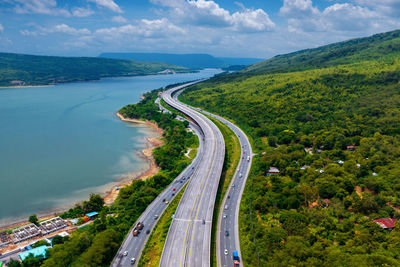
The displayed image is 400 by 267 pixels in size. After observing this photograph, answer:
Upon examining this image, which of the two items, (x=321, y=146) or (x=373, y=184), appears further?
(x=321, y=146)

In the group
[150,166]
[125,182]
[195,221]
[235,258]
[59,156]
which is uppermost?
[59,156]

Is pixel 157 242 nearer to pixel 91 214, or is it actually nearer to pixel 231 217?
pixel 231 217

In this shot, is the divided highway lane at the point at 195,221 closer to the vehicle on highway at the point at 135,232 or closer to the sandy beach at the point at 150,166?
the vehicle on highway at the point at 135,232

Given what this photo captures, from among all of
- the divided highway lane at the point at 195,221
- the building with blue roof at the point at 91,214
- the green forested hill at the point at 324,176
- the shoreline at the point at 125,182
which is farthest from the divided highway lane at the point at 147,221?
the green forested hill at the point at 324,176

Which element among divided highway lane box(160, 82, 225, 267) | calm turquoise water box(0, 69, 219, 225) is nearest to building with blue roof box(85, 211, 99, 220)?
calm turquoise water box(0, 69, 219, 225)

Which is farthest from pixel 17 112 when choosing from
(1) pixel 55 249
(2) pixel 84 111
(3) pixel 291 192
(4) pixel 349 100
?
(4) pixel 349 100

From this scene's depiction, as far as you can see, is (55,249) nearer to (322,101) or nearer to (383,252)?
(383,252)

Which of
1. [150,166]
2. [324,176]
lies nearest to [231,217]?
[324,176]
